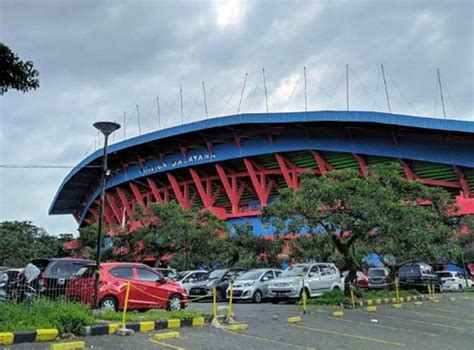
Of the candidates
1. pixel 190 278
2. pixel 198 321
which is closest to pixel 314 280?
pixel 190 278

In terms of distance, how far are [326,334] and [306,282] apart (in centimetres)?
834

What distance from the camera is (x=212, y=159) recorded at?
4969cm

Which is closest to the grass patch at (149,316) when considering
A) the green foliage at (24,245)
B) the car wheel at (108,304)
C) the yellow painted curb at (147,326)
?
the yellow painted curb at (147,326)

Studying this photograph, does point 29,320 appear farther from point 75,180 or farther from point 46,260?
point 75,180

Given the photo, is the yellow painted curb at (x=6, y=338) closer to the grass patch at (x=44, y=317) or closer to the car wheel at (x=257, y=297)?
the grass patch at (x=44, y=317)

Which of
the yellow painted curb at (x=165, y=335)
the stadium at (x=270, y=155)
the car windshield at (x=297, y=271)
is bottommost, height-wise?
the yellow painted curb at (x=165, y=335)

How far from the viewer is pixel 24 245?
204 feet

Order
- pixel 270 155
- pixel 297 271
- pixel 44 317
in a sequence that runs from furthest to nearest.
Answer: pixel 270 155
pixel 297 271
pixel 44 317

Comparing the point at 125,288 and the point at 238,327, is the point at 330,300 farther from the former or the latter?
the point at 125,288

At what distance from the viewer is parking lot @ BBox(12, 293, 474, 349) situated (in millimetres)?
9750

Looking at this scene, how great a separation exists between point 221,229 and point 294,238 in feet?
24.3

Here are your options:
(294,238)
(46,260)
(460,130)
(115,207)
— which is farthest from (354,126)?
(115,207)

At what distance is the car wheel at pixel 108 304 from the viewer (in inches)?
539

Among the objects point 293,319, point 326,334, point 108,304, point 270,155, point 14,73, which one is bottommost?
point 326,334
